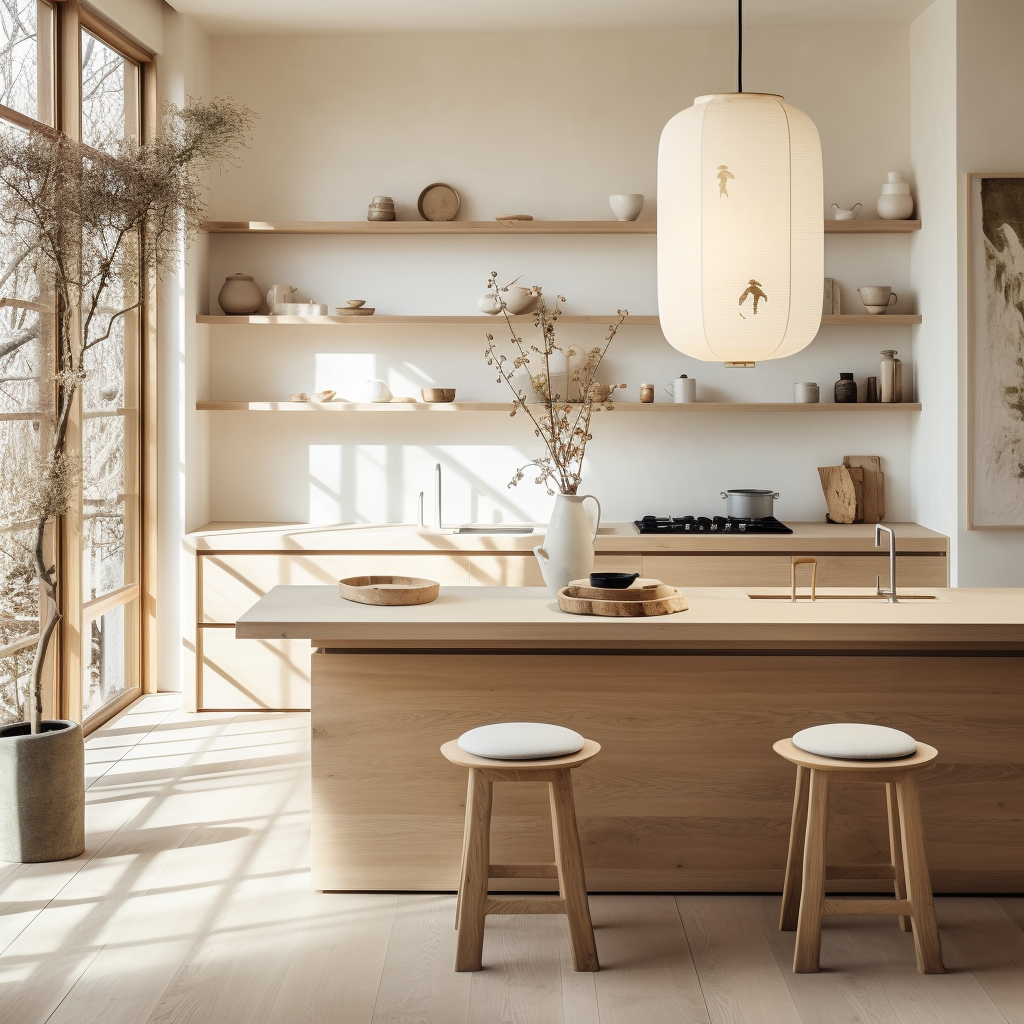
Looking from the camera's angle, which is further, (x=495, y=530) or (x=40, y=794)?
(x=495, y=530)

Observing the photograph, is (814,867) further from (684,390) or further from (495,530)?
(684,390)

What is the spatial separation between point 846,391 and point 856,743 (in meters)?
3.17

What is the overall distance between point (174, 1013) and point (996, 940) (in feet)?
6.68

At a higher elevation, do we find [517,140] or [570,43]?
[570,43]

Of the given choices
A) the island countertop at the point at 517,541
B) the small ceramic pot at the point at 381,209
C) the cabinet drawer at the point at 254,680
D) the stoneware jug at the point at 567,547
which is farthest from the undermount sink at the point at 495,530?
the stoneware jug at the point at 567,547

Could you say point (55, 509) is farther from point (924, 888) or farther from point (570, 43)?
point (570, 43)

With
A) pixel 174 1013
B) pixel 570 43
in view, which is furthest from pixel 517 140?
pixel 174 1013

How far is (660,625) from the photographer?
2.96 m

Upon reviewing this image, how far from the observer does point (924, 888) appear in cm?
271

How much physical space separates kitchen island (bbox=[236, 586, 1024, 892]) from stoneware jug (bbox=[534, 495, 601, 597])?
24cm

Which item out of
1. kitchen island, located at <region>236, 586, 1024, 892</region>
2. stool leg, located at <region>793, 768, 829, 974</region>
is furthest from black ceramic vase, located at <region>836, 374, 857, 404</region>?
stool leg, located at <region>793, 768, 829, 974</region>

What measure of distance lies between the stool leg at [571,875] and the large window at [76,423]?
1.86m

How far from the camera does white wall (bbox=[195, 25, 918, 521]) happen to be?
18.3 ft

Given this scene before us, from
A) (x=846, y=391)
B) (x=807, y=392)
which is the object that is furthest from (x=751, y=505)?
(x=846, y=391)
